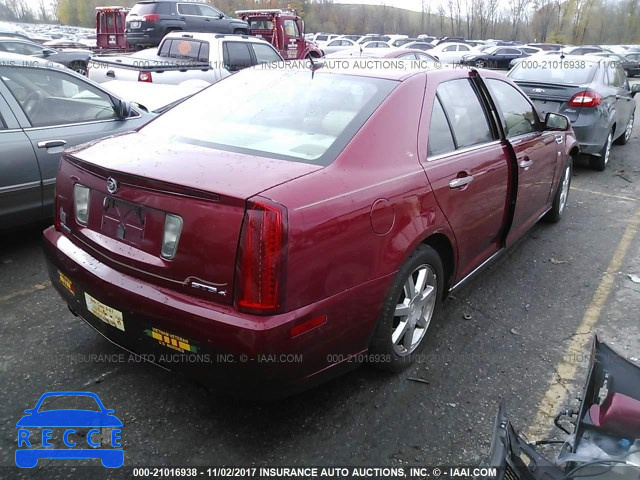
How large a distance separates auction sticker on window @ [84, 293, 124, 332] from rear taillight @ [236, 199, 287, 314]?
693mm

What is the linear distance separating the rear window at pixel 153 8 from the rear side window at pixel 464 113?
50.9ft

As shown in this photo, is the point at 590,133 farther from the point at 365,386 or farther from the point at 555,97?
the point at 365,386

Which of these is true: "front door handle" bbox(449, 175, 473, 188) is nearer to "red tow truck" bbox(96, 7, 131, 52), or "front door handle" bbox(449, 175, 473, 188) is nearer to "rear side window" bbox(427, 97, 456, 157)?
"rear side window" bbox(427, 97, 456, 157)

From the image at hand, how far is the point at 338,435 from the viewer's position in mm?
2449

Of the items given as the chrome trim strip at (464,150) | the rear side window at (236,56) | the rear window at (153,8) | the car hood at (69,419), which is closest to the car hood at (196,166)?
the chrome trim strip at (464,150)

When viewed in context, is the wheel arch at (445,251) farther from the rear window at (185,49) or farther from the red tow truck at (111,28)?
the red tow truck at (111,28)

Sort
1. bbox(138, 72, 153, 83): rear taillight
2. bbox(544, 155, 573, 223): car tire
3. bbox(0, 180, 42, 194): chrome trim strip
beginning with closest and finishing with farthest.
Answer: bbox(0, 180, 42, 194): chrome trim strip
bbox(544, 155, 573, 223): car tire
bbox(138, 72, 153, 83): rear taillight

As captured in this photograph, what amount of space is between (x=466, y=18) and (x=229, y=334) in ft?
280

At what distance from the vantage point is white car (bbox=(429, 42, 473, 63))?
28.5 meters

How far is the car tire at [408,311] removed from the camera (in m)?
2.57

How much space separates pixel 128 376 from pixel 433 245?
1.80 m

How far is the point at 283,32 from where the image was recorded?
17500 mm

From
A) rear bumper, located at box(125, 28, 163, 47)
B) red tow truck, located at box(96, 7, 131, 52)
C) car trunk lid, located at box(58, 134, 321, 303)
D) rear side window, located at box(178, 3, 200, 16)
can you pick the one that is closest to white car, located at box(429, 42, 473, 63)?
rear side window, located at box(178, 3, 200, 16)

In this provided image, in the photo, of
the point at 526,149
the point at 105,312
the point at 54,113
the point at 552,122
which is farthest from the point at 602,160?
the point at 105,312
